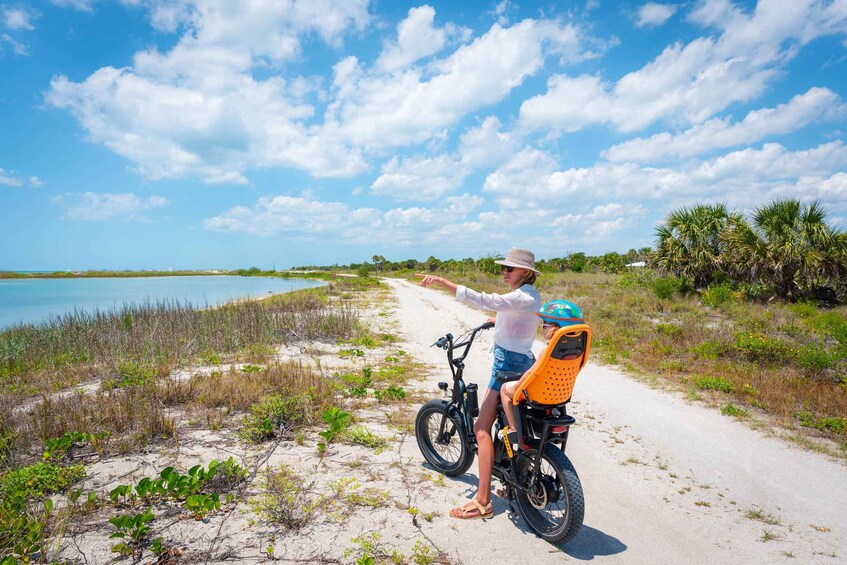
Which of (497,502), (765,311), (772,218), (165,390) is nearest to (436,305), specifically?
(765,311)

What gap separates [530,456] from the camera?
121 inches

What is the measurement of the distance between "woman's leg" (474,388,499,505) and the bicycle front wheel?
0.43 metres

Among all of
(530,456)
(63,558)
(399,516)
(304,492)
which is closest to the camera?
(63,558)

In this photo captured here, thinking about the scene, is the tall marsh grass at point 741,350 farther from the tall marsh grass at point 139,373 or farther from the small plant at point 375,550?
the tall marsh grass at point 139,373

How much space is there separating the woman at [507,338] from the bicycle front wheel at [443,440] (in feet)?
1.50

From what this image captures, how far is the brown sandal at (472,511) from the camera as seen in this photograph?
10.8 feet

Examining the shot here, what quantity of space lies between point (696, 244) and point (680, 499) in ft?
61.6

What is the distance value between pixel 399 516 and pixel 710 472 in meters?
3.28

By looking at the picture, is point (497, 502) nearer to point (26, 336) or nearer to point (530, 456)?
point (530, 456)

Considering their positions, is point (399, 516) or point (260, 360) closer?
point (399, 516)

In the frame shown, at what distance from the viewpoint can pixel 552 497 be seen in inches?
116

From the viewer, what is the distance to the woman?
10.0ft

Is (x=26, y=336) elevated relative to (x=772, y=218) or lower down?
lower down

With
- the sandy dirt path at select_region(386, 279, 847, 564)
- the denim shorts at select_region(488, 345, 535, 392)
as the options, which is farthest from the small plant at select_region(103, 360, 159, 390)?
the denim shorts at select_region(488, 345, 535, 392)
